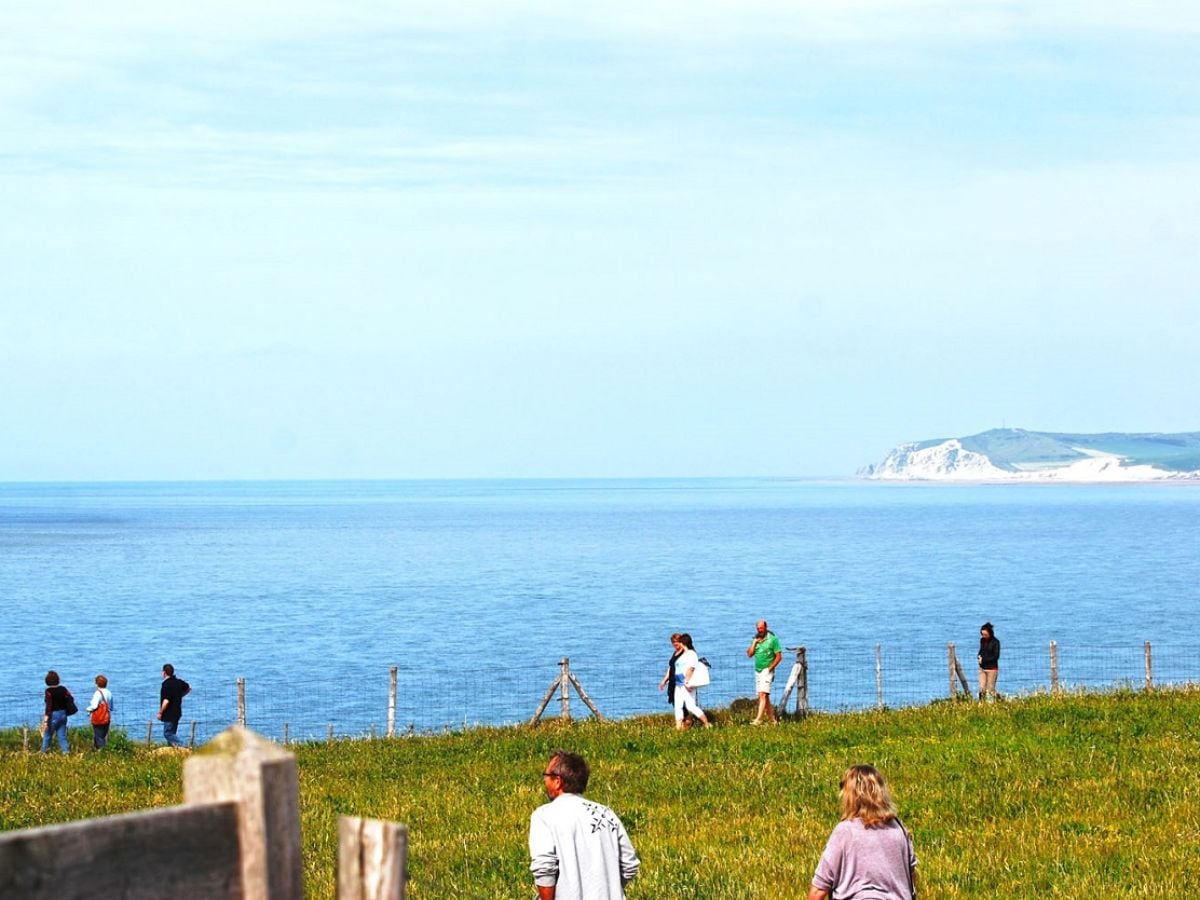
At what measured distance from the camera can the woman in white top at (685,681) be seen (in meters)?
29.3

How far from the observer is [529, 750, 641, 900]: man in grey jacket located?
9406 mm

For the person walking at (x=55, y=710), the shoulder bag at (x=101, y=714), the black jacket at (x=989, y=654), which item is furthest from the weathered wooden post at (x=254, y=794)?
the black jacket at (x=989, y=654)

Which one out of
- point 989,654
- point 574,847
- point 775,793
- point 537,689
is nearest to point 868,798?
point 574,847

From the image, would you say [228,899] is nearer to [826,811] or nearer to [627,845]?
[627,845]

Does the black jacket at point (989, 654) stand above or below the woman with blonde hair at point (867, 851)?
below

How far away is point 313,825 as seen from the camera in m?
18.9

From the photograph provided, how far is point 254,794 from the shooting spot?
389cm

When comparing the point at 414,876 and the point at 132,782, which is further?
the point at 132,782

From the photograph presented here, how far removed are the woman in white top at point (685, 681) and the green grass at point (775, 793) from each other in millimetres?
929

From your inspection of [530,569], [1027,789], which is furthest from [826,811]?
[530,569]

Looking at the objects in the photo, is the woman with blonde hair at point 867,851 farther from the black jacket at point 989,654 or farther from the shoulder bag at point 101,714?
the shoulder bag at point 101,714

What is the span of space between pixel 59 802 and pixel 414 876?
8.33 metres

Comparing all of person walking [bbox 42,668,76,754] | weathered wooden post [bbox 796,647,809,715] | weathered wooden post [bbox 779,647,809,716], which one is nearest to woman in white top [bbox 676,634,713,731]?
weathered wooden post [bbox 779,647,809,716]

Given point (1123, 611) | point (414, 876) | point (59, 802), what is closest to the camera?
point (414, 876)
